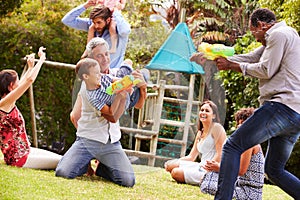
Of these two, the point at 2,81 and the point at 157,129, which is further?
the point at 2,81

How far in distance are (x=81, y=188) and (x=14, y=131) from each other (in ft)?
3.25

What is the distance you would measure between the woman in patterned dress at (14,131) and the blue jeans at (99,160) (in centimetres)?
34

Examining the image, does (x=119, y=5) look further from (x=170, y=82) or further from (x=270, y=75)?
(x=270, y=75)

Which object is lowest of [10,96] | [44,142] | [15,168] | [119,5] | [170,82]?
[44,142]

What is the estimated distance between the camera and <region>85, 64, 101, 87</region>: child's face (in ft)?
12.4

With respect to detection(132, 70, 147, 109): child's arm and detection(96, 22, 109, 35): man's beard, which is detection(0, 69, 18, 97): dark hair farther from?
detection(132, 70, 147, 109): child's arm

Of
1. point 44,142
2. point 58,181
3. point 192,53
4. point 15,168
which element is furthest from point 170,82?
point 44,142

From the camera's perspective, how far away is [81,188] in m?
4.38

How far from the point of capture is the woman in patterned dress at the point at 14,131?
5.04m

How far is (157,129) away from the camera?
3.71m

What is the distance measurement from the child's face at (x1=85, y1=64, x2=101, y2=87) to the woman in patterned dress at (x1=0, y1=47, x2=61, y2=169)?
4.09 feet

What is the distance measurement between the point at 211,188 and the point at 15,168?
4.90 feet

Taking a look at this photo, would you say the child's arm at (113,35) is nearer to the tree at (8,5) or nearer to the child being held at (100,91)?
the child being held at (100,91)

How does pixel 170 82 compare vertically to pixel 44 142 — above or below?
above
